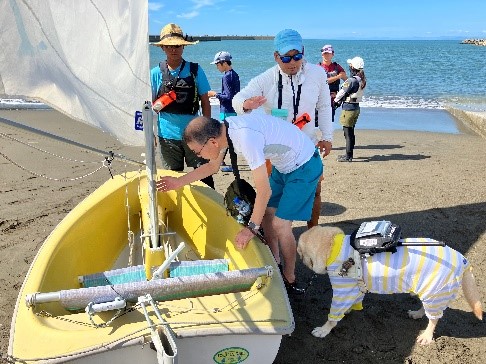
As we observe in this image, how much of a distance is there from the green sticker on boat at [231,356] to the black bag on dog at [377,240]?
3.18 feet

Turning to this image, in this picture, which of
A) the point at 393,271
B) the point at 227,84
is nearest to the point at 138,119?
the point at 393,271

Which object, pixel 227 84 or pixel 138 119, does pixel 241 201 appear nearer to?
pixel 138 119

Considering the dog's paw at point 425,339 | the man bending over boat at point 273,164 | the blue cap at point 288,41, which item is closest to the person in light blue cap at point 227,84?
the blue cap at point 288,41

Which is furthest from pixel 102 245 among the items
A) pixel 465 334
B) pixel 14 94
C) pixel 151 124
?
pixel 465 334

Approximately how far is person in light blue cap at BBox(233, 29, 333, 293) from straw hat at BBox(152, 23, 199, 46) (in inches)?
32.5

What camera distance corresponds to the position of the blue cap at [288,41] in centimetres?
346

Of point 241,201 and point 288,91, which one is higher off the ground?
point 288,91

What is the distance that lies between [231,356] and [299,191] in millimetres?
1299

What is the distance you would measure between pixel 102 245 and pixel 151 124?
1169 mm

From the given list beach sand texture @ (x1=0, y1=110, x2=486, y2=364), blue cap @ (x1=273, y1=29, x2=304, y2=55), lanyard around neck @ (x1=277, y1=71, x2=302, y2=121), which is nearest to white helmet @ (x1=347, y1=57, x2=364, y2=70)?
beach sand texture @ (x1=0, y1=110, x2=486, y2=364)

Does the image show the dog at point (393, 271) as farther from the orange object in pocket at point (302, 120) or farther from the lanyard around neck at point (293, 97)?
the lanyard around neck at point (293, 97)

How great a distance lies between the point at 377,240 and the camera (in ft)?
9.34

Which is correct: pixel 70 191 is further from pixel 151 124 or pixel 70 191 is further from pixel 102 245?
pixel 151 124

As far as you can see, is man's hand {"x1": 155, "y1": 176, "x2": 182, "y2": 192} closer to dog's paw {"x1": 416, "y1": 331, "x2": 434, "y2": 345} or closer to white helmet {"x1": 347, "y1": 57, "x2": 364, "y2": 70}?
dog's paw {"x1": 416, "y1": 331, "x2": 434, "y2": 345}
